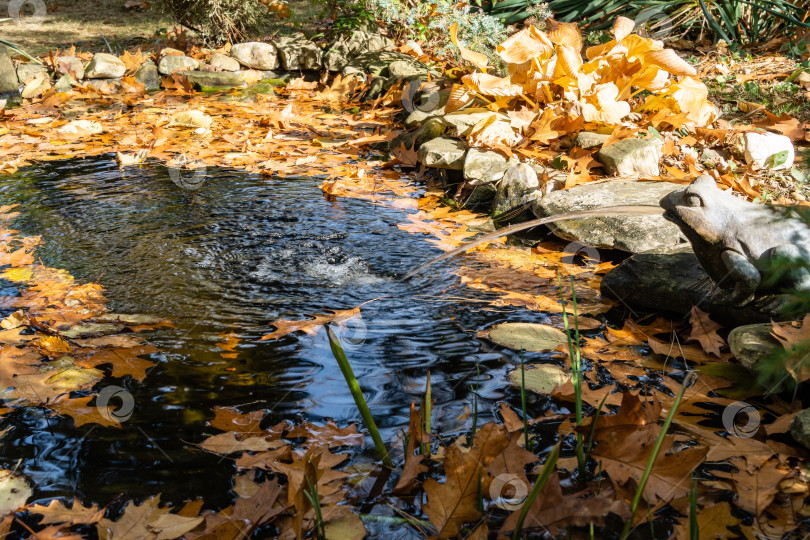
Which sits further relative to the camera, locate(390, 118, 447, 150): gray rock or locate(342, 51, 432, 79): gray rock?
locate(342, 51, 432, 79): gray rock

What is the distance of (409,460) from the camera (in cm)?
157

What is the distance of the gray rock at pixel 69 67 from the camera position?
7105mm

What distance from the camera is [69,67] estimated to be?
7.13m

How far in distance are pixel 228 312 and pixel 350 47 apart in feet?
19.6

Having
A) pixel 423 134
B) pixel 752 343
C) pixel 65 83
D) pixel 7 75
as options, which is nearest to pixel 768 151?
pixel 752 343

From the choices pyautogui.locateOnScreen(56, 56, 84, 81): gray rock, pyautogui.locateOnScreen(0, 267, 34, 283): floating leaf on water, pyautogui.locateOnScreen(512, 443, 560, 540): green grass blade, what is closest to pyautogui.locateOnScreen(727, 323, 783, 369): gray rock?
pyautogui.locateOnScreen(512, 443, 560, 540): green grass blade

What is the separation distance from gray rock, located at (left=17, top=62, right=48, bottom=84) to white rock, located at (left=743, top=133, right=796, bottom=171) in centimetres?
720

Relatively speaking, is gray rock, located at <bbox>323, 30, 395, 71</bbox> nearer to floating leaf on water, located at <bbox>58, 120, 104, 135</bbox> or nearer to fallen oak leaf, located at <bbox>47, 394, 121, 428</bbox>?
floating leaf on water, located at <bbox>58, 120, 104, 135</bbox>

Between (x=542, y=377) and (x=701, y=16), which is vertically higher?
(x=701, y=16)

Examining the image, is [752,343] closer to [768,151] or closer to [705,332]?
[705,332]

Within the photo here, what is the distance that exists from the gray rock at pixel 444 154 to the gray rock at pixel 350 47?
148 inches

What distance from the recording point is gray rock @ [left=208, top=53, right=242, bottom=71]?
7.78 m

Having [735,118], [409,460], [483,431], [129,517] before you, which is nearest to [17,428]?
[129,517]

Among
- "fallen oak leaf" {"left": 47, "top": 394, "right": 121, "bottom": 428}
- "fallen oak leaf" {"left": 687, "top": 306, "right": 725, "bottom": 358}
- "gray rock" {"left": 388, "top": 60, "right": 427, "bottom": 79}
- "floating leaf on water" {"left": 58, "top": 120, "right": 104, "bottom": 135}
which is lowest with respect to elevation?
"floating leaf on water" {"left": 58, "top": 120, "right": 104, "bottom": 135}
